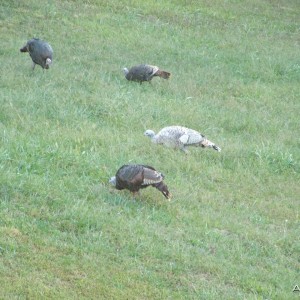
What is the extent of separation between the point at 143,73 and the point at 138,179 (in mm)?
5310

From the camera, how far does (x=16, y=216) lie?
738 cm

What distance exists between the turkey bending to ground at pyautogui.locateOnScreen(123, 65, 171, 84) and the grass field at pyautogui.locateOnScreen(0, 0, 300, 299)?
149mm

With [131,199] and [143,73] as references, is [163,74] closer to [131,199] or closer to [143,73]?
[143,73]

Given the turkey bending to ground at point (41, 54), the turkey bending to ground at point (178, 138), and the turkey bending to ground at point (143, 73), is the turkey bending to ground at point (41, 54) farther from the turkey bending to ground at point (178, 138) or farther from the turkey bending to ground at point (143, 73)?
the turkey bending to ground at point (178, 138)

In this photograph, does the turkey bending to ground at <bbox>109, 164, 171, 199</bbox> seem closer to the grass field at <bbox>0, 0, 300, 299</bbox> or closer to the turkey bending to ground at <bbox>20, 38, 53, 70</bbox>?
the grass field at <bbox>0, 0, 300, 299</bbox>

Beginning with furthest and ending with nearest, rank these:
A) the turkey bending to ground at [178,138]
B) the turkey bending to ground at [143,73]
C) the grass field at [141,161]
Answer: the turkey bending to ground at [143,73], the turkey bending to ground at [178,138], the grass field at [141,161]

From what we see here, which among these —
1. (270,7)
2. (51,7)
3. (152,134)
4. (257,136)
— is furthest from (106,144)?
(270,7)

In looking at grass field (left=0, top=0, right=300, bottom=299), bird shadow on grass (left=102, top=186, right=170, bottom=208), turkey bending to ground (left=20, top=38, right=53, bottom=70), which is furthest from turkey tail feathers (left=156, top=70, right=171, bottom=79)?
bird shadow on grass (left=102, top=186, right=170, bottom=208)

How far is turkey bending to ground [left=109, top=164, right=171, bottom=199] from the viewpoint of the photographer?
26.5 feet

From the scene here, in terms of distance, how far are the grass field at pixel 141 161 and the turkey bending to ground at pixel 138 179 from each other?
6.7 inches

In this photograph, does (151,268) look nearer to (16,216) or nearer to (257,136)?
(16,216)

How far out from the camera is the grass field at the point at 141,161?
6.84m

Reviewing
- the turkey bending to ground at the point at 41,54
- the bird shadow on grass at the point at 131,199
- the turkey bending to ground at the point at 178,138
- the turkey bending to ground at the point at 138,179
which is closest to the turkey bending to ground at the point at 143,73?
the turkey bending to ground at the point at 41,54

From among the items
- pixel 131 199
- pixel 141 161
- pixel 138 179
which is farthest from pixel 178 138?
pixel 138 179
